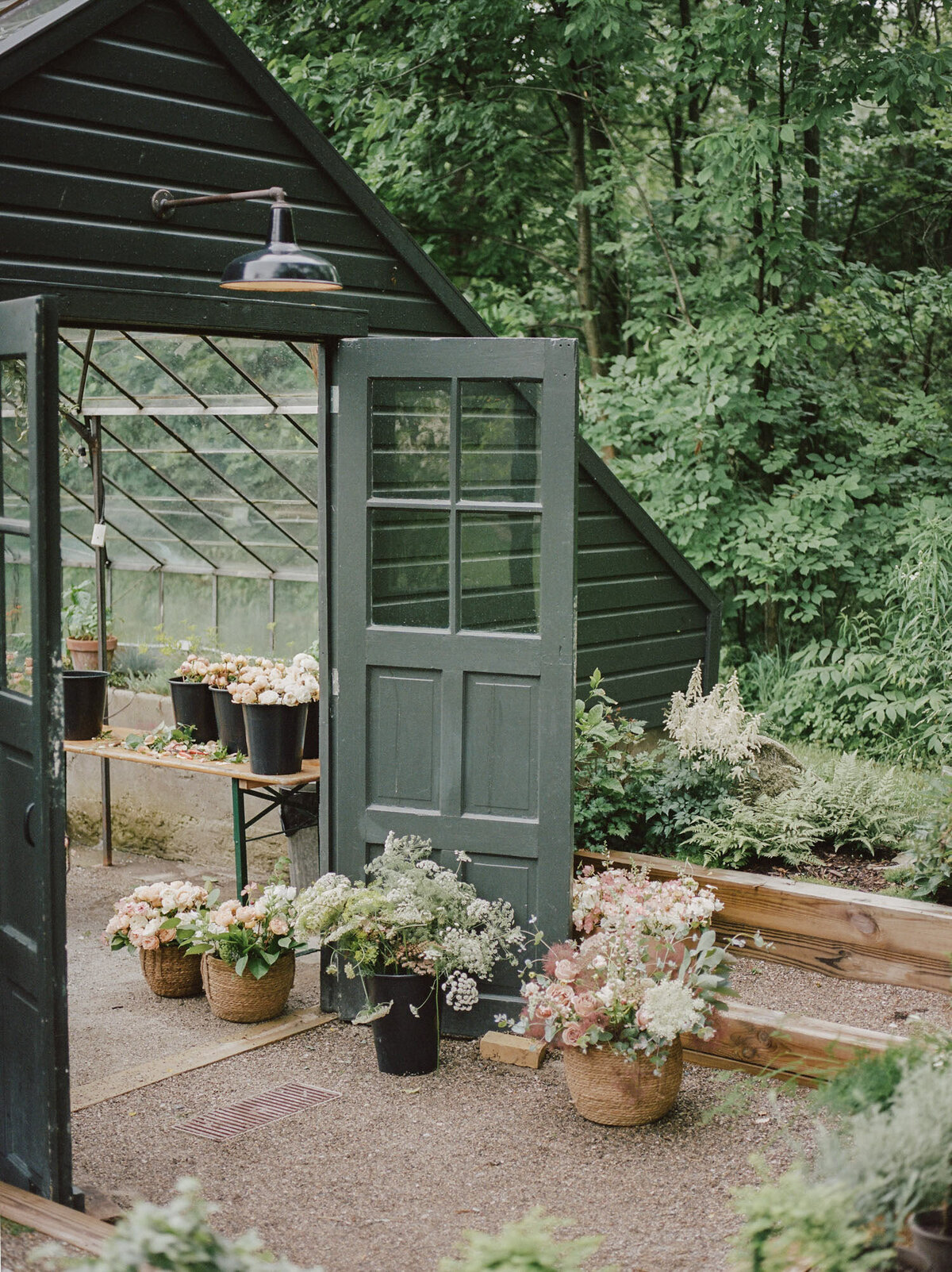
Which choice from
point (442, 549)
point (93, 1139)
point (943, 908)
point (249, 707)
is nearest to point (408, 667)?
point (442, 549)

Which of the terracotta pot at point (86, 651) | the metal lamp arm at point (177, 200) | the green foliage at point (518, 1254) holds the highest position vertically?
the metal lamp arm at point (177, 200)

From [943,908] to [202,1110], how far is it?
2.92m

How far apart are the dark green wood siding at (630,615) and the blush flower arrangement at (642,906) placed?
2159 mm

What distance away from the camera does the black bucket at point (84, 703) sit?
21.7 feet

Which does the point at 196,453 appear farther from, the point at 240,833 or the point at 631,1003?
the point at 631,1003

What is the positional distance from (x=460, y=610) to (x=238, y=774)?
1.60 m

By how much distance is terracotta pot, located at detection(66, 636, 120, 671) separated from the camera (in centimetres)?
859

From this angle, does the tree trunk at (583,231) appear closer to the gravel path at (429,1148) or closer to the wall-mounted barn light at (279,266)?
the wall-mounted barn light at (279,266)

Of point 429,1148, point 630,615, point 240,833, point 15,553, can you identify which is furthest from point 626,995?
point 630,615

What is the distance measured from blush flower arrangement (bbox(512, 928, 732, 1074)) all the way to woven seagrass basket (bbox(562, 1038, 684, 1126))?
55mm

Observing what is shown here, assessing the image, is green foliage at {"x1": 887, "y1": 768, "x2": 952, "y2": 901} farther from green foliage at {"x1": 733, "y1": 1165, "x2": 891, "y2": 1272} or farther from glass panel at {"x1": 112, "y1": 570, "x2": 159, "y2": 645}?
glass panel at {"x1": 112, "y1": 570, "x2": 159, "y2": 645}

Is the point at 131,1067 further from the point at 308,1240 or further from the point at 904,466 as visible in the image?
the point at 904,466

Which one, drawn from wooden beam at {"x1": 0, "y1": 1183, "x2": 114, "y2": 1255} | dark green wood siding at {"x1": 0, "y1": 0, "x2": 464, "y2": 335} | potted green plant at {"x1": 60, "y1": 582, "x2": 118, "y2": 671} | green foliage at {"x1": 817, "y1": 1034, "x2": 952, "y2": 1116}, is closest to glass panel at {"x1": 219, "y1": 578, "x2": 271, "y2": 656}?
potted green plant at {"x1": 60, "y1": 582, "x2": 118, "y2": 671}

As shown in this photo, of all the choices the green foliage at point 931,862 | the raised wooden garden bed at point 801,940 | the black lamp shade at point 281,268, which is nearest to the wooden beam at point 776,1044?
the raised wooden garden bed at point 801,940
